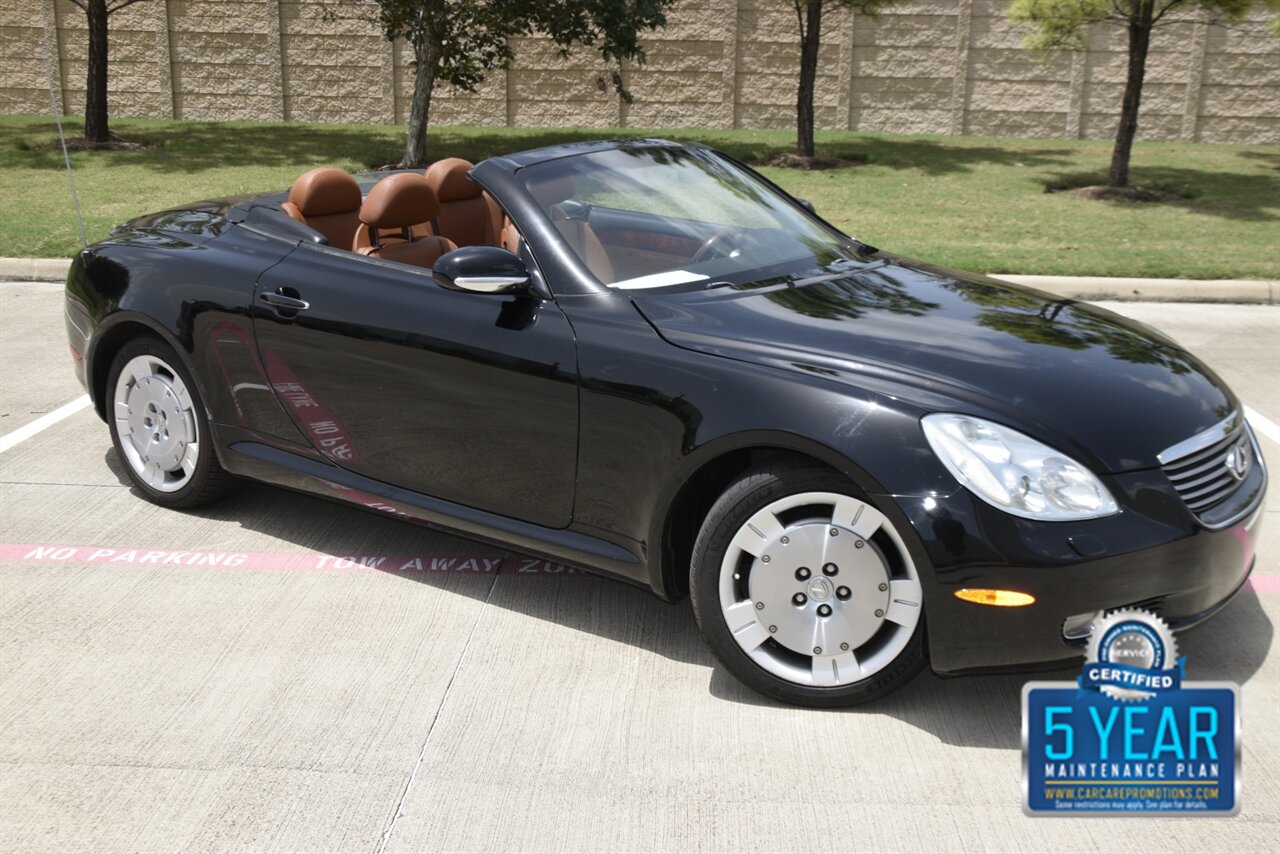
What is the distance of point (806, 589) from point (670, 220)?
1.70 m

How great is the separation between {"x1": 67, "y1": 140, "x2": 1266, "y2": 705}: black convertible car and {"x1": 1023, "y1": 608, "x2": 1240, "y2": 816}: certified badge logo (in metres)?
0.11

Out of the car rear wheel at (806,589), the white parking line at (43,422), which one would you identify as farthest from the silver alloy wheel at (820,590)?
the white parking line at (43,422)

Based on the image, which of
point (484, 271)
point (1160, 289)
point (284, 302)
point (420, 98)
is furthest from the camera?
point (420, 98)

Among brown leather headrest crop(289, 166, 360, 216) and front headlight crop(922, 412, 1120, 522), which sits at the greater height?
brown leather headrest crop(289, 166, 360, 216)

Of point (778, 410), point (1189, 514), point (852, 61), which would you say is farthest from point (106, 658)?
point (852, 61)

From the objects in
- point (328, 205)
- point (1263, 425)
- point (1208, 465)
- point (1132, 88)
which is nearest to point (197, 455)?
point (328, 205)

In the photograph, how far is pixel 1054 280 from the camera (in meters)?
9.69

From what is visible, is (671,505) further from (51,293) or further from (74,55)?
(74,55)

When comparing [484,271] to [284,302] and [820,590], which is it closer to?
[284,302]

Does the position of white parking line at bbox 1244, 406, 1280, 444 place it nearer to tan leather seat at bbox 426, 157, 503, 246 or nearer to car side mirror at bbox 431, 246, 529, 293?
tan leather seat at bbox 426, 157, 503, 246

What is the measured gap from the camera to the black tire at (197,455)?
502 centimetres

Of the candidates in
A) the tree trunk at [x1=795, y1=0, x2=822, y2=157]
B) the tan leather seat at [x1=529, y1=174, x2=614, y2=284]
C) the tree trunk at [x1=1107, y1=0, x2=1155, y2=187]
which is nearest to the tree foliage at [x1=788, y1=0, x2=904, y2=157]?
the tree trunk at [x1=795, y1=0, x2=822, y2=157]

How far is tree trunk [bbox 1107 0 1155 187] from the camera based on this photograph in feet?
47.1

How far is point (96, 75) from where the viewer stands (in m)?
17.6
